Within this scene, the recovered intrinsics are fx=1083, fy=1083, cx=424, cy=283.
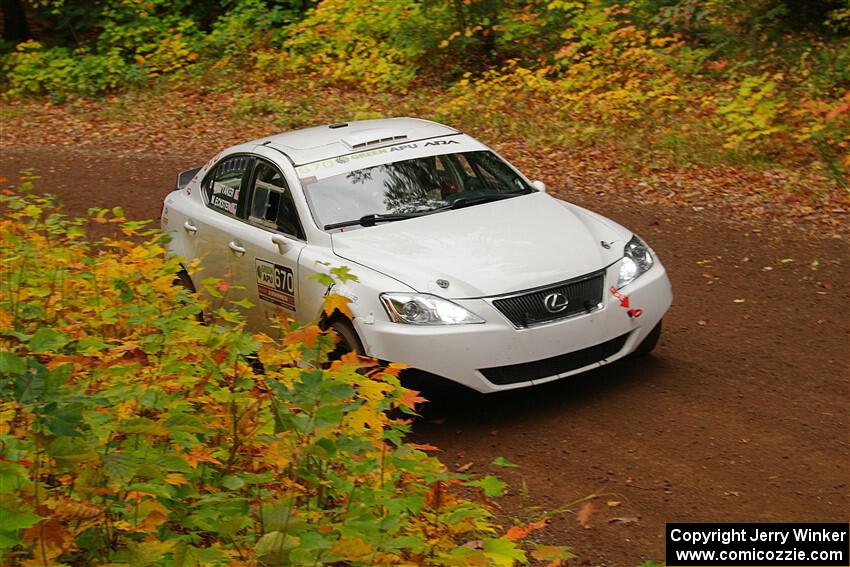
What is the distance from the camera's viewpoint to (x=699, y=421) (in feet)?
22.0

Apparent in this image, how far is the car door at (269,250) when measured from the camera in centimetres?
758

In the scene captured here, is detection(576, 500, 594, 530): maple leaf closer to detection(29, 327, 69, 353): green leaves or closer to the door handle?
detection(29, 327, 69, 353): green leaves

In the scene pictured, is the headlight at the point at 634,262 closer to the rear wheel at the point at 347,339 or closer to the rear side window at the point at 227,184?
the rear wheel at the point at 347,339

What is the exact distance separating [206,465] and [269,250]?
3489mm

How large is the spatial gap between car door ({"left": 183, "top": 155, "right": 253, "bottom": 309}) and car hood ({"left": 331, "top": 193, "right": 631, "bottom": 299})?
50.2 inches

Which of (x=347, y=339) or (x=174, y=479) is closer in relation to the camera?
(x=174, y=479)

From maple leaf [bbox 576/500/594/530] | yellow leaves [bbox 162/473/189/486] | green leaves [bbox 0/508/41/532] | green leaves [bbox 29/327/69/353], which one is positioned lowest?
maple leaf [bbox 576/500/594/530]

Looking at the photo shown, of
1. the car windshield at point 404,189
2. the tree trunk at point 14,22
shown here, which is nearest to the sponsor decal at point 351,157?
the car windshield at point 404,189

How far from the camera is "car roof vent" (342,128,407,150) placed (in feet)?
27.1

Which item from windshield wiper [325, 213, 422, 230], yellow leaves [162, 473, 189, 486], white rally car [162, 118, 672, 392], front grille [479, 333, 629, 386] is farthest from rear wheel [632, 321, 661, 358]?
yellow leaves [162, 473, 189, 486]

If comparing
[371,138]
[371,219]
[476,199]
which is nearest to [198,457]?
[371,219]

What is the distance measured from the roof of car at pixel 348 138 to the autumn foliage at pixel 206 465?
9.42ft

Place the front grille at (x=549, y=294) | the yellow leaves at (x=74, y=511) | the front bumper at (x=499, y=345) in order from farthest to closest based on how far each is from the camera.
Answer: the front grille at (x=549, y=294), the front bumper at (x=499, y=345), the yellow leaves at (x=74, y=511)

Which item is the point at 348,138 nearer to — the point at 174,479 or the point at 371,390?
the point at 371,390
